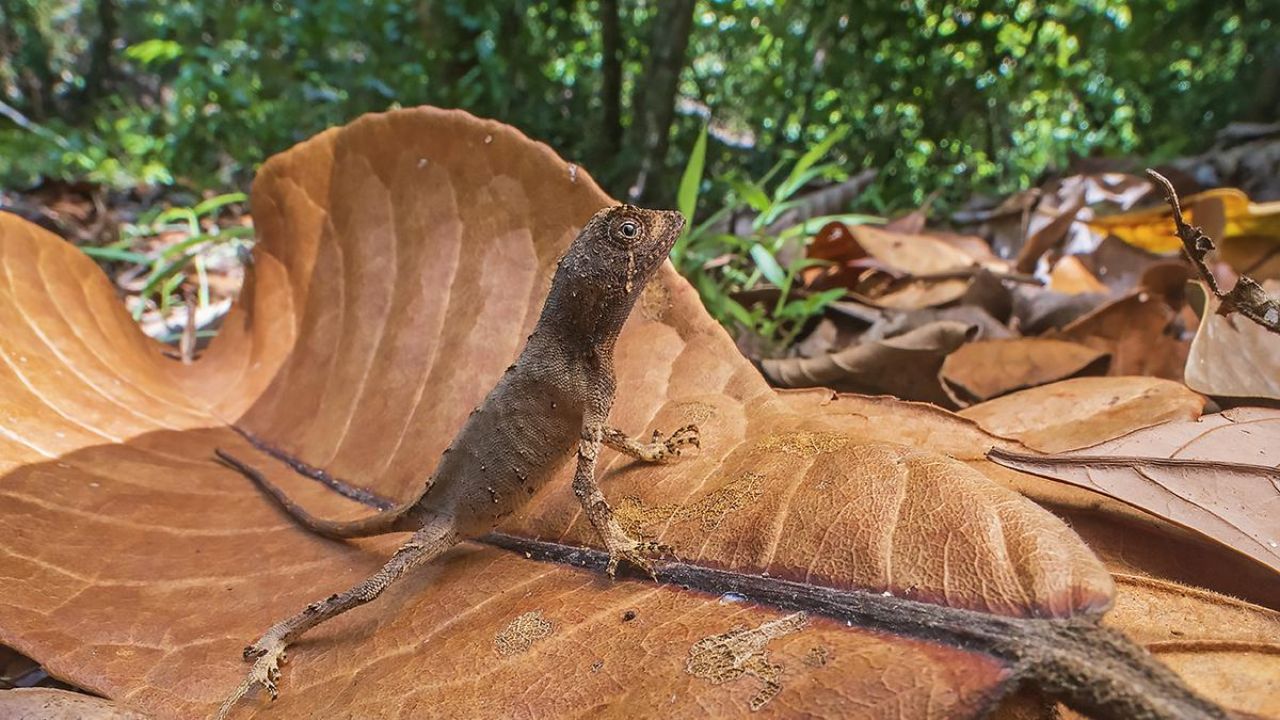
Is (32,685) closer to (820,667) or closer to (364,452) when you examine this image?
(364,452)

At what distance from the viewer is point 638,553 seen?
164cm

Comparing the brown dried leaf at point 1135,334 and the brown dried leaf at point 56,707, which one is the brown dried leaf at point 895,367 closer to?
the brown dried leaf at point 1135,334

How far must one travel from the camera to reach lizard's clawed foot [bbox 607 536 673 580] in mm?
1611

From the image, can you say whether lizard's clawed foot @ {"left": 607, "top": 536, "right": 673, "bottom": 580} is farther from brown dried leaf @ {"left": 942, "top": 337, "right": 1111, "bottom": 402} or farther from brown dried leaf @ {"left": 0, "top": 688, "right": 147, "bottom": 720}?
brown dried leaf @ {"left": 942, "top": 337, "right": 1111, "bottom": 402}

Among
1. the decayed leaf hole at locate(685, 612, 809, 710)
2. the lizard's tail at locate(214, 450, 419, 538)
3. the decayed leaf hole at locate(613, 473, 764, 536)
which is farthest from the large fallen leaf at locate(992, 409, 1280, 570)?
the lizard's tail at locate(214, 450, 419, 538)

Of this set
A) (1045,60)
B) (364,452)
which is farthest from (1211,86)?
(364,452)

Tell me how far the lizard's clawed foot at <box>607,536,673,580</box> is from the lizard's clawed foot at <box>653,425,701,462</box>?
1.14ft

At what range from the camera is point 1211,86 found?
873 centimetres

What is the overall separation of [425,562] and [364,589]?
187 mm

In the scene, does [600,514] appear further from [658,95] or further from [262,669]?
[658,95]

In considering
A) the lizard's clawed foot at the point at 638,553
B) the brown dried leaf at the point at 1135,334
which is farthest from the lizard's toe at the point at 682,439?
the brown dried leaf at the point at 1135,334

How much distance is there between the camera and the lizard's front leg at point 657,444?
1962 millimetres

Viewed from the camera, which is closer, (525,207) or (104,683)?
(104,683)

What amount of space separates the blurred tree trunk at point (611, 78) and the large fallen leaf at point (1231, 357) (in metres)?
6.57
